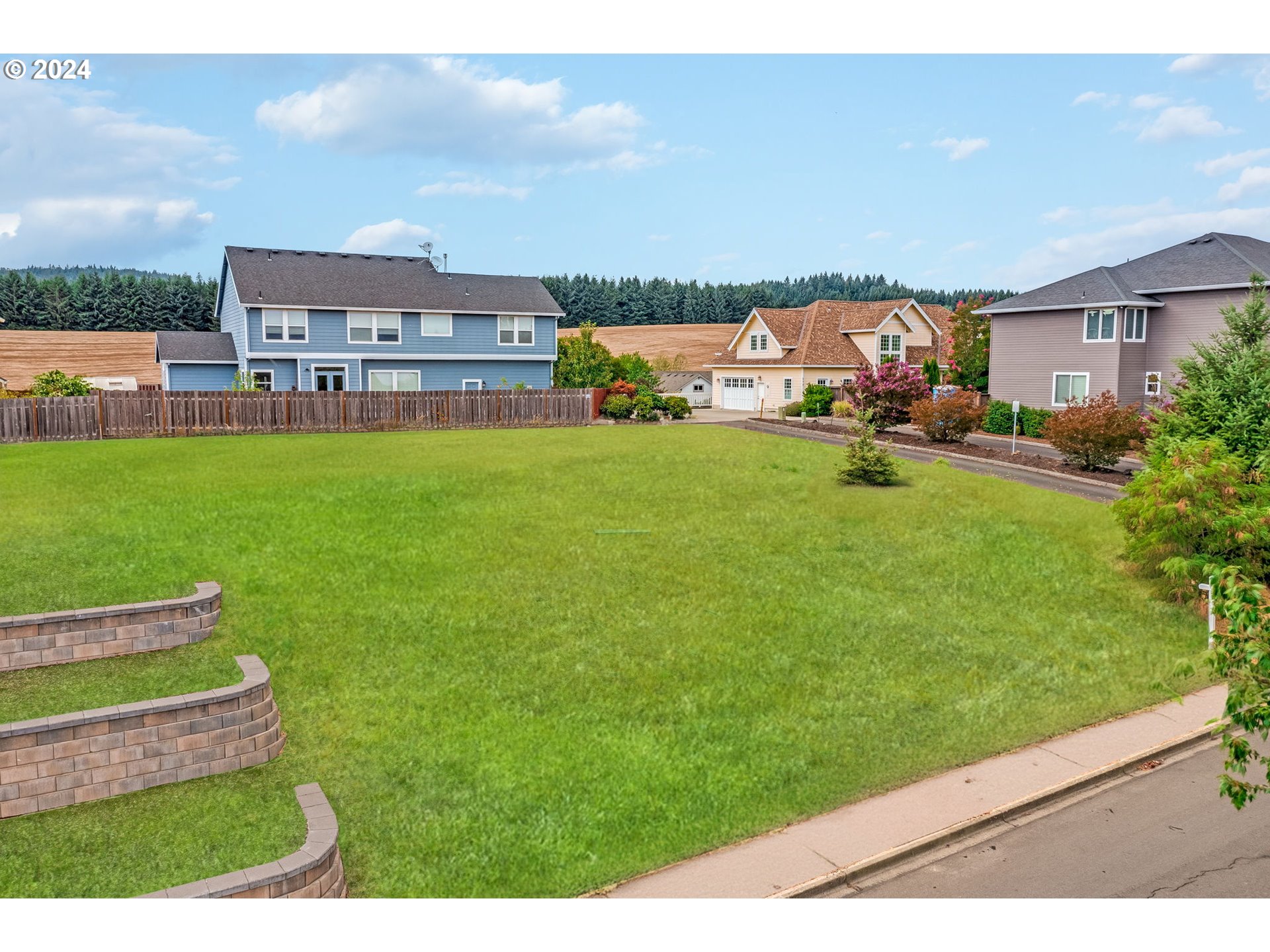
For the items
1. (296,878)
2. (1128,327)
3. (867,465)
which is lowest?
(296,878)

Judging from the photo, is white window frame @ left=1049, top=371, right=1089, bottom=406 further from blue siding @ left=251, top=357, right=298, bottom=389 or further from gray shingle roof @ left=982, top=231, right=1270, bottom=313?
blue siding @ left=251, top=357, right=298, bottom=389

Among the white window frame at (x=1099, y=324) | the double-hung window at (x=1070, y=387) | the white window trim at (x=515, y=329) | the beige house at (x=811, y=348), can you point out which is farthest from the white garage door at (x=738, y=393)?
the white window frame at (x=1099, y=324)

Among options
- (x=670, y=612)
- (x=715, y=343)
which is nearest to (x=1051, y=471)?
(x=670, y=612)

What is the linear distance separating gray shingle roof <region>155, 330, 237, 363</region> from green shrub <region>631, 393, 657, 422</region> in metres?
19.2

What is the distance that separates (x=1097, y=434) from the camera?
26.3 meters

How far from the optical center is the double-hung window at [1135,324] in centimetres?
3912

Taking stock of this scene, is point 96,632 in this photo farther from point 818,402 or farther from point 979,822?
point 818,402

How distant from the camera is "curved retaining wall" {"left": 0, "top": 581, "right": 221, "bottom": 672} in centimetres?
981

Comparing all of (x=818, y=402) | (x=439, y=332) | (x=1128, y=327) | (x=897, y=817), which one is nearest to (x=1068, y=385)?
(x=1128, y=327)

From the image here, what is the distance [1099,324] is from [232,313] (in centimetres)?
4023

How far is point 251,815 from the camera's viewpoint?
7703 millimetres

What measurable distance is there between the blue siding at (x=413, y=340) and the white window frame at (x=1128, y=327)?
1038 inches

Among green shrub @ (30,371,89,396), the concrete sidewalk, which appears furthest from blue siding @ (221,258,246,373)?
the concrete sidewalk

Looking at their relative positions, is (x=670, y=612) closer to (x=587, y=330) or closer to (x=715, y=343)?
(x=587, y=330)
